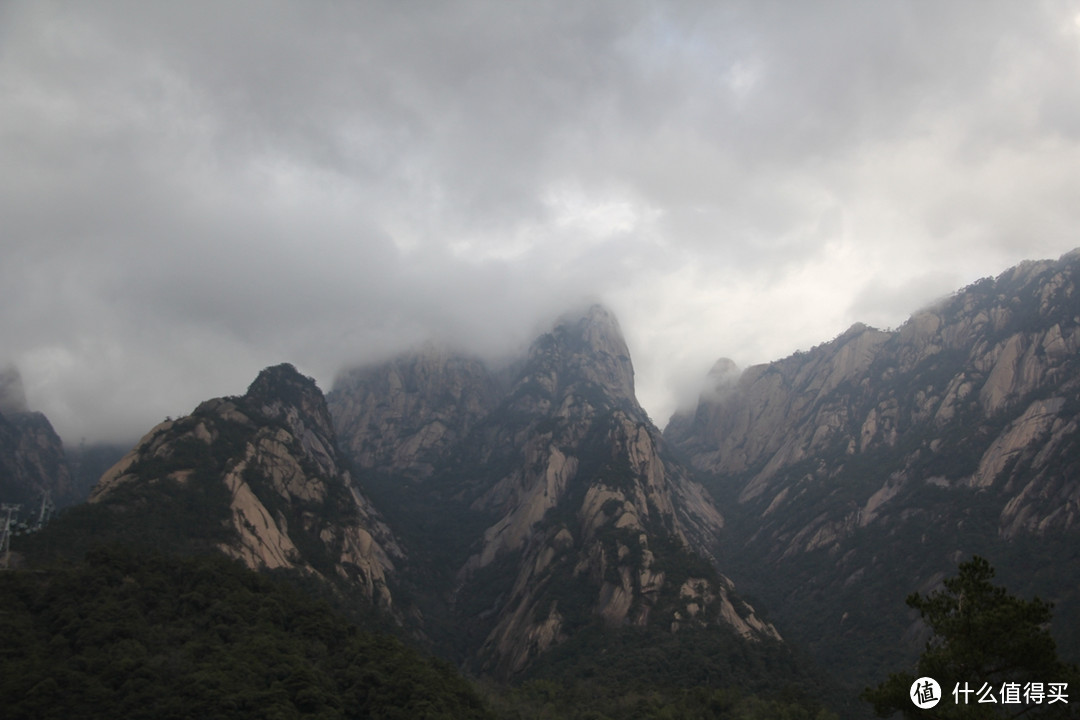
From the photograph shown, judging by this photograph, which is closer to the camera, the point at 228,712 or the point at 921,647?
the point at 228,712

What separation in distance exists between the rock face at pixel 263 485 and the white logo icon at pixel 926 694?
11207cm

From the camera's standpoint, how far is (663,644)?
136125 millimetres

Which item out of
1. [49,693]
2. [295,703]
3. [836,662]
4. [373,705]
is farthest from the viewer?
[836,662]

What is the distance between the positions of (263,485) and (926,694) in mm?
134902

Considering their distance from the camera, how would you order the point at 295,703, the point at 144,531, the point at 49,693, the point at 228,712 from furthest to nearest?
the point at 144,531 → the point at 295,703 → the point at 228,712 → the point at 49,693

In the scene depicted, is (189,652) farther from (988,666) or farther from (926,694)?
(988,666)

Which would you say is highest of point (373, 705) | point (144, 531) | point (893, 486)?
point (893, 486)

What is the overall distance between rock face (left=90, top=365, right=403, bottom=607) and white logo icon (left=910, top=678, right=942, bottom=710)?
368 feet

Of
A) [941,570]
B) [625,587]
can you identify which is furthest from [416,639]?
[941,570]

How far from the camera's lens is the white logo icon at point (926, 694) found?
38906 millimetres

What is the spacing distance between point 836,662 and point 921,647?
17.1m

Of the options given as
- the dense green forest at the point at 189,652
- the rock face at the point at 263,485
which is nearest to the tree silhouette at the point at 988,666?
the dense green forest at the point at 189,652

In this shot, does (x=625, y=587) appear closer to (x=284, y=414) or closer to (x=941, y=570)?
(x=941, y=570)

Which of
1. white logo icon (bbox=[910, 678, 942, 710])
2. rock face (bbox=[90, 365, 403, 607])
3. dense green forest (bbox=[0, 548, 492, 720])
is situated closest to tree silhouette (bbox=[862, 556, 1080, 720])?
white logo icon (bbox=[910, 678, 942, 710])
